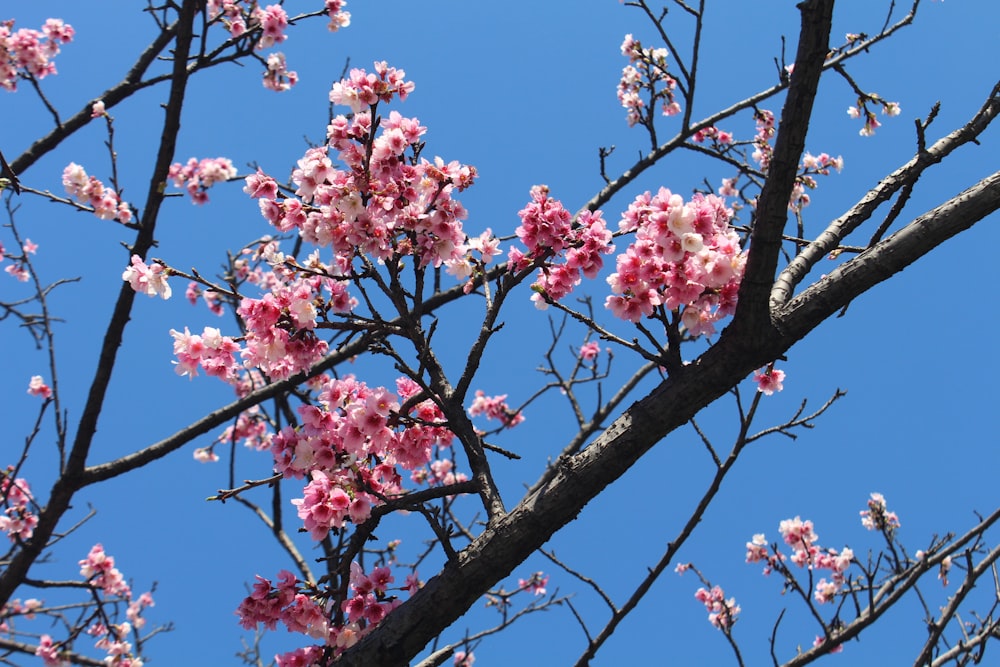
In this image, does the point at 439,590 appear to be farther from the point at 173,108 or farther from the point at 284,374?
the point at 173,108

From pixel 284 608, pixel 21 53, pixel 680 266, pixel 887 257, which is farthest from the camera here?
pixel 21 53

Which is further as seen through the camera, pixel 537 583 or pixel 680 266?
pixel 537 583

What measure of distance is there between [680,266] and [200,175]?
252 inches

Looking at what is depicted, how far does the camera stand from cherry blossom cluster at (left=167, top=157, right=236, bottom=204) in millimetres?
7121

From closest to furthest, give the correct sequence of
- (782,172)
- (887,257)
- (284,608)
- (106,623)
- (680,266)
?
(782,172), (887,257), (680,266), (284,608), (106,623)

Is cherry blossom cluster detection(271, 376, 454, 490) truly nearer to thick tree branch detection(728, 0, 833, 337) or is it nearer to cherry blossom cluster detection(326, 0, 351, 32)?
thick tree branch detection(728, 0, 833, 337)

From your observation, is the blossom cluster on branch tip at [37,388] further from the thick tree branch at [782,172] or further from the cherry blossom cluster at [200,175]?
the thick tree branch at [782,172]

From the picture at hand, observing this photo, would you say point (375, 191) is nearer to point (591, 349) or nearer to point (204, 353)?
point (204, 353)

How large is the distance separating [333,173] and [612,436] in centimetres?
160

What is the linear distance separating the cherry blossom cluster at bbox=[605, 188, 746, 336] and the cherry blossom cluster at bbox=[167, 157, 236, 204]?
6.02 m

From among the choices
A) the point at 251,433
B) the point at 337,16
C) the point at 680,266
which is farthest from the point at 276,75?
the point at 680,266

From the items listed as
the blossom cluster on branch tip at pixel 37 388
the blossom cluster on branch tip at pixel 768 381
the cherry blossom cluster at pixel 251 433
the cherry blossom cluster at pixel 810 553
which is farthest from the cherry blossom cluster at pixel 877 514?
the blossom cluster on branch tip at pixel 37 388

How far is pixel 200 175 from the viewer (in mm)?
7129

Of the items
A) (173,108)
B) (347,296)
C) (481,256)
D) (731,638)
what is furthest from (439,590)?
(173,108)
